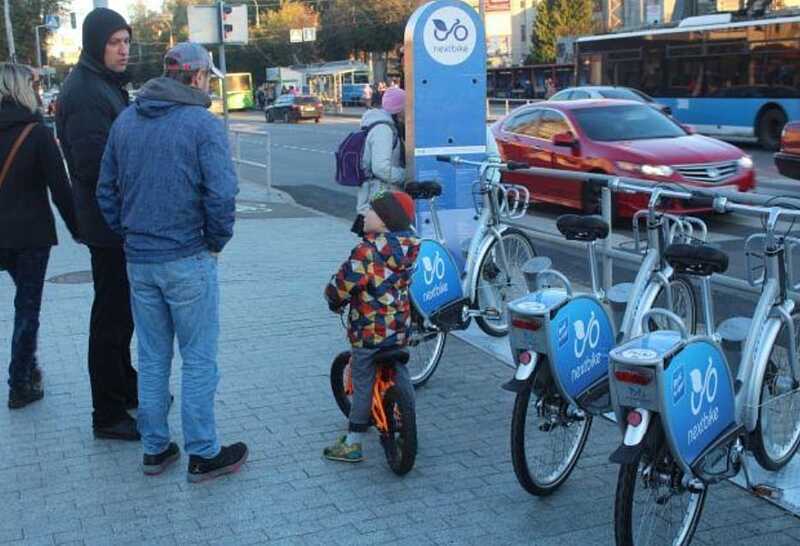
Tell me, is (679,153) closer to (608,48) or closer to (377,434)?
(377,434)

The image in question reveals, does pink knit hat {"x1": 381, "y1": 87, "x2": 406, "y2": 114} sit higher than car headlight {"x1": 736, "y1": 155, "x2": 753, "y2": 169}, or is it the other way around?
pink knit hat {"x1": 381, "y1": 87, "x2": 406, "y2": 114}

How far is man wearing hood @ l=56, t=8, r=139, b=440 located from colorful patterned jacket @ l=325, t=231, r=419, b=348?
4.12 ft

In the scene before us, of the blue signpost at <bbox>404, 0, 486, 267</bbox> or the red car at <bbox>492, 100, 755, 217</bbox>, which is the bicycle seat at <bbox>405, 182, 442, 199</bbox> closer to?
the blue signpost at <bbox>404, 0, 486, 267</bbox>

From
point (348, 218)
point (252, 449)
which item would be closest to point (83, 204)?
point (252, 449)

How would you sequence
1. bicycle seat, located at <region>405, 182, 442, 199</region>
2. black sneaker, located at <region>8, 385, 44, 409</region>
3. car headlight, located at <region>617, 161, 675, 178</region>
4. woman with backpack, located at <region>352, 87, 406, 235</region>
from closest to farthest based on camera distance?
black sneaker, located at <region>8, 385, 44, 409</region>
bicycle seat, located at <region>405, 182, 442, 199</region>
woman with backpack, located at <region>352, 87, 406, 235</region>
car headlight, located at <region>617, 161, 675, 178</region>

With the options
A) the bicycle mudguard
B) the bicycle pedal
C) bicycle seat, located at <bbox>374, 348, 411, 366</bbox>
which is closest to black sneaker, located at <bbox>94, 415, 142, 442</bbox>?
bicycle seat, located at <bbox>374, 348, 411, 366</bbox>

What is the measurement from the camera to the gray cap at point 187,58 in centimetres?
439

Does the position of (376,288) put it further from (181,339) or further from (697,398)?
(697,398)

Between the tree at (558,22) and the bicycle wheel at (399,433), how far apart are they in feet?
194

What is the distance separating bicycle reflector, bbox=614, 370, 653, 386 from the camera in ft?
11.3

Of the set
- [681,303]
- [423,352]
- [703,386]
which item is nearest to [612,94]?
[423,352]

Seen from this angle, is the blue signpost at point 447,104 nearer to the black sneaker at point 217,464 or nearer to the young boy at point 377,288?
the young boy at point 377,288

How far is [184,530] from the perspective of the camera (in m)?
4.13

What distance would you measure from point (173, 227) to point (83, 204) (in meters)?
0.92
